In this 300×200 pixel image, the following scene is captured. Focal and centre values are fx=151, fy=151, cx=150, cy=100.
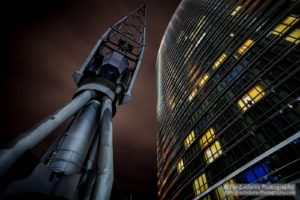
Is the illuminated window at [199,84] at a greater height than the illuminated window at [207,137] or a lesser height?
greater

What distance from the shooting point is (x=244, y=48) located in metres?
24.3

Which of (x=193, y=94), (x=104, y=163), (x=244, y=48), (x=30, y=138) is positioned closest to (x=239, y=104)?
(x=244, y=48)

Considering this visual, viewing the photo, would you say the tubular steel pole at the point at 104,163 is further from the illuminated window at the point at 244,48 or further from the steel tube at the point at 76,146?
the illuminated window at the point at 244,48

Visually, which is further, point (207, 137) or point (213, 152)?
point (207, 137)

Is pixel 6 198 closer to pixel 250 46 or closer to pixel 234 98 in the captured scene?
pixel 234 98

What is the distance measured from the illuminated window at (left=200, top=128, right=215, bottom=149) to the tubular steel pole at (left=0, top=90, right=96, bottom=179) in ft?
75.5

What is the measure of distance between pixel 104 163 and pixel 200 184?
23326 mm

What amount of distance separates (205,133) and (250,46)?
1535 cm

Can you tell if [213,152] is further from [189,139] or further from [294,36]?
[294,36]

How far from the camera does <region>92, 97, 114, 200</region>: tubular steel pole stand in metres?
3.64

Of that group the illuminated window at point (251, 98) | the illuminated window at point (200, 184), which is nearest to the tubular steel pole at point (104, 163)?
the illuminated window at point (251, 98)

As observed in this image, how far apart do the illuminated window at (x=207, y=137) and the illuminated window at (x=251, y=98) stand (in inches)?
239

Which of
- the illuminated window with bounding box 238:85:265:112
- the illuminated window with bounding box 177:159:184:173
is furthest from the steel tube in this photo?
the illuminated window with bounding box 177:159:184:173

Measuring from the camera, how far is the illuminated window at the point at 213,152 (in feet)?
70.5
